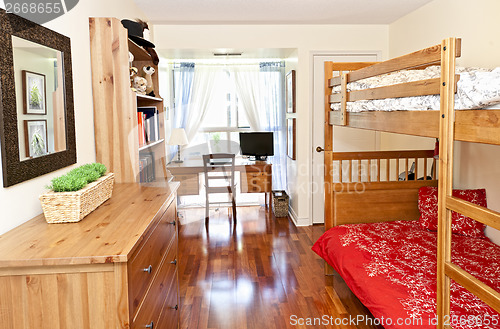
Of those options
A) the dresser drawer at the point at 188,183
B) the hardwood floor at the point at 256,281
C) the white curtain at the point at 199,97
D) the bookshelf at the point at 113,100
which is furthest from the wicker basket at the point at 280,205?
the bookshelf at the point at 113,100

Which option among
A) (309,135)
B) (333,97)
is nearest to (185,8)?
(333,97)

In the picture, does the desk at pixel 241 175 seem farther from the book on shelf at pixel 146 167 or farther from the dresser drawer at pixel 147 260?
the dresser drawer at pixel 147 260

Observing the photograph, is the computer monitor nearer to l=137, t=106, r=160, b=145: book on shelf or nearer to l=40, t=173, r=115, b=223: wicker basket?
l=137, t=106, r=160, b=145: book on shelf

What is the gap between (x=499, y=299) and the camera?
1.26 metres

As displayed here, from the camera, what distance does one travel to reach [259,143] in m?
5.50

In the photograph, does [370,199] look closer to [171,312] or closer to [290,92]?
[171,312]

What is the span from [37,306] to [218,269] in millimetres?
2399

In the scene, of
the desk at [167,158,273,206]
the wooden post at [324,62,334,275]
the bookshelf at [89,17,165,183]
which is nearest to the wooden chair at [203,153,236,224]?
the desk at [167,158,273,206]

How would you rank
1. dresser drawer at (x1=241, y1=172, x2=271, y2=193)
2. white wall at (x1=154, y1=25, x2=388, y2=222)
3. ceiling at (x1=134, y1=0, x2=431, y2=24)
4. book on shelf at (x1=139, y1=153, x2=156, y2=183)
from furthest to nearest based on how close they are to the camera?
dresser drawer at (x1=241, y1=172, x2=271, y2=193) < white wall at (x1=154, y1=25, x2=388, y2=222) < ceiling at (x1=134, y1=0, x2=431, y2=24) < book on shelf at (x1=139, y1=153, x2=156, y2=183)

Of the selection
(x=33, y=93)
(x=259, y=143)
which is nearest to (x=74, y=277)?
(x=33, y=93)

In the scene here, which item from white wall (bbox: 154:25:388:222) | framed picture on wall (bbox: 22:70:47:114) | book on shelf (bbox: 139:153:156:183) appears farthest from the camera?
white wall (bbox: 154:25:388:222)

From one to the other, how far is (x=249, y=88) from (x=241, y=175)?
4.46 feet

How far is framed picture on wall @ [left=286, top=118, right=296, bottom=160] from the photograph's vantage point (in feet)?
16.3

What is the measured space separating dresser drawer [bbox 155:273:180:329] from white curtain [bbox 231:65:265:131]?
150 inches
